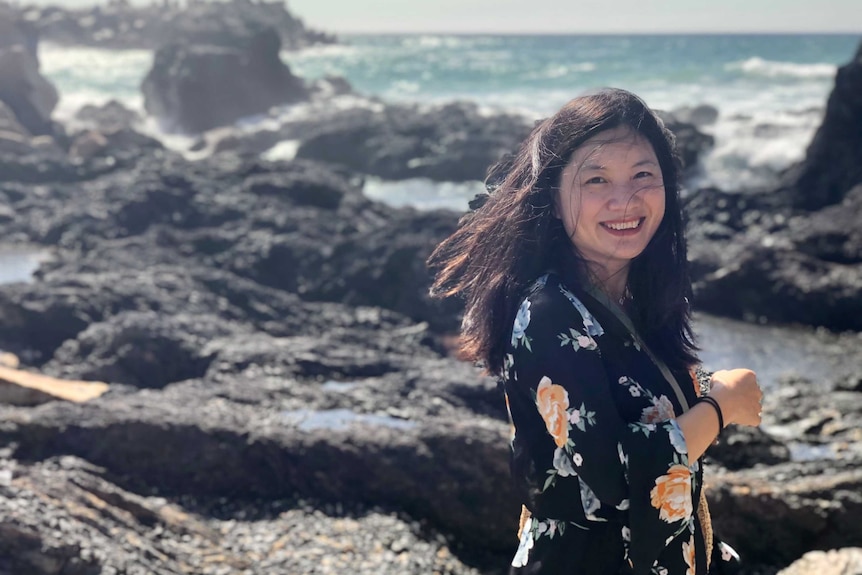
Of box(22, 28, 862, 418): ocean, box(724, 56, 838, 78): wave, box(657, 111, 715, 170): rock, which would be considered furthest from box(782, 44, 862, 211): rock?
box(724, 56, 838, 78): wave

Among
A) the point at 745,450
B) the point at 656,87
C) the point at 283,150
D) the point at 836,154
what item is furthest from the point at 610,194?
the point at 656,87

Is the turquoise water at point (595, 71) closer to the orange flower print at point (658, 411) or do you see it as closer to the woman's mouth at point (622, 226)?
the woman's mouth at point (622, 226)

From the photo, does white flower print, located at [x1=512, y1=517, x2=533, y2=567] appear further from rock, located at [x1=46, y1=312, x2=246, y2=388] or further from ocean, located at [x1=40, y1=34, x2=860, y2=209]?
ocean, located at [x1=40, y1=34, x2=860, y2=209]

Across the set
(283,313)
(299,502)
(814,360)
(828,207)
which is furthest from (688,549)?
(828,207)

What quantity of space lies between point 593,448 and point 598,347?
20 centimetres

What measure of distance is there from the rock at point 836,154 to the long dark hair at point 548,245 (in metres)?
12.1

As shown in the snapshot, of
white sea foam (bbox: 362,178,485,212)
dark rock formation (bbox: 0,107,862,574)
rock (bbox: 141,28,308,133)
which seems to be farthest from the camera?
rock (bbox: 141,28,308,133)

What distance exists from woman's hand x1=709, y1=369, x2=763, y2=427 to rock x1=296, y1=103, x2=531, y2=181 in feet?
52.2

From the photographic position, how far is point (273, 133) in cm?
2314

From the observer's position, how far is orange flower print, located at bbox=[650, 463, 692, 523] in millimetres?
1600

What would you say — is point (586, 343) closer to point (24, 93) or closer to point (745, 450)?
point (745, 450)

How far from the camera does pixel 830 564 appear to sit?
362 cm

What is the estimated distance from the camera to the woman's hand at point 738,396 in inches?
69.3

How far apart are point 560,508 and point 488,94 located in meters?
39.1
